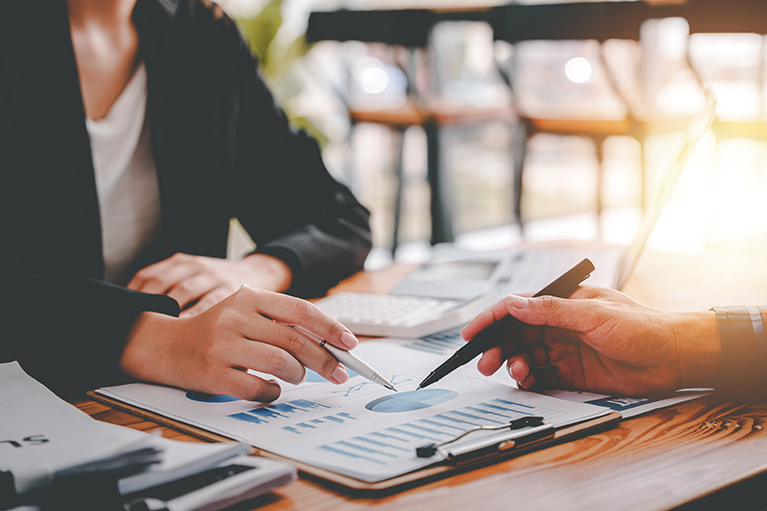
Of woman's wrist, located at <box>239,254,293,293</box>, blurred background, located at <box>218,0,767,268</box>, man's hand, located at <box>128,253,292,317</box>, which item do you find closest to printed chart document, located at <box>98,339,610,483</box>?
man's hand, located at <box>128,253,292,317</box>

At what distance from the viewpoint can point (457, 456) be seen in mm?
555

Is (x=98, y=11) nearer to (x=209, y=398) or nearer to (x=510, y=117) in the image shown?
(x=209, y=398)

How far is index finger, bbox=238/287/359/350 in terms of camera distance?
28.2 inches

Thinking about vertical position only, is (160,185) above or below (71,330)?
above

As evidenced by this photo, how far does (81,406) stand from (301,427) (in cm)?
26

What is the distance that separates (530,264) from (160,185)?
680mm

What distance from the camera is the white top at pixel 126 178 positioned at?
1229 mm

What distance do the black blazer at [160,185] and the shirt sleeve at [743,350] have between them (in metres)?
0.61

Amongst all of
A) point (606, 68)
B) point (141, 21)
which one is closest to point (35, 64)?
point (141, 21)

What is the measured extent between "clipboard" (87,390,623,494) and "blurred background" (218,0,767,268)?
98.5 inches

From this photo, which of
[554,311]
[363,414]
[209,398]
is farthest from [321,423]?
[554,311]

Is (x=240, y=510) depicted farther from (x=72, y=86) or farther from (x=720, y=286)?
(x=720, y=286)

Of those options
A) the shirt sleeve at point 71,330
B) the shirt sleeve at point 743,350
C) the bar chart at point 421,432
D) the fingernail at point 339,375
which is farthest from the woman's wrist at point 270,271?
the shirt sleeve at point 743,350

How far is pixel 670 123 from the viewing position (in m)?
3.29
